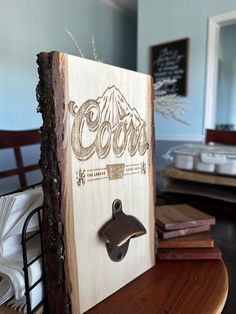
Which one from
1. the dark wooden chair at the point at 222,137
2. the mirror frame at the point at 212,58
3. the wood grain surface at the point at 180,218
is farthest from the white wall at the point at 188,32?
the wood grain surface at the point at 180,218

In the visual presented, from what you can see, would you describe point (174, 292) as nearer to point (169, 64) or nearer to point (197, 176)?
point (197, 176)

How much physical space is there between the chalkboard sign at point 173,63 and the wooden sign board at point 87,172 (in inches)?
94.6

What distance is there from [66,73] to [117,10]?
12.1ft

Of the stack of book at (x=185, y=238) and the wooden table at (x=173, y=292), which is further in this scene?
the stack of book at (x=185, y=238)

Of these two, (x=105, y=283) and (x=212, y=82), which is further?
(x=212, y=82)

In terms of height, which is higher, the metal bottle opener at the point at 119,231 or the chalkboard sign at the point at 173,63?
the chalkboard sign at the point at 173,63

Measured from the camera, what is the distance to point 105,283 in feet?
1.17

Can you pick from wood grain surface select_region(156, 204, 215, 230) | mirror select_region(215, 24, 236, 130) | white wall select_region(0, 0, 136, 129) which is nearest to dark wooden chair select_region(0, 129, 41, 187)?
wood grain surface select_region(156, 204, 215, 230)

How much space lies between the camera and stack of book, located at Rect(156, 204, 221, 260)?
0.47 metres

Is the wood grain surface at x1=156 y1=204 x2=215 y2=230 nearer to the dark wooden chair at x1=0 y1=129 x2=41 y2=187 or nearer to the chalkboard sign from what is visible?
the dark wooden chair at x1=0 y1=129 x2=41 y2=187

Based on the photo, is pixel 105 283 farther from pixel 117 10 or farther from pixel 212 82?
pixel 117 10

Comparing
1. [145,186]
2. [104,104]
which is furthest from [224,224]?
[104,104]

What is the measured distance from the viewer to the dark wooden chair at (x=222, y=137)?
1397 millimetres

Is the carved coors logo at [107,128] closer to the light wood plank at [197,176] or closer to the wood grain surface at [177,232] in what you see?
the wood grain surface at [177,232]
